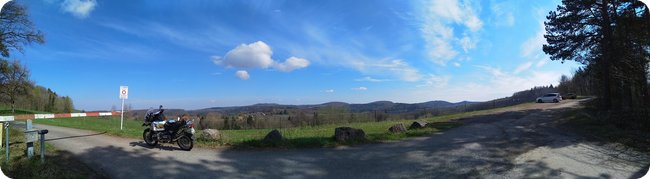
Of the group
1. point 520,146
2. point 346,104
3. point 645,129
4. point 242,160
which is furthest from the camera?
point 346,104

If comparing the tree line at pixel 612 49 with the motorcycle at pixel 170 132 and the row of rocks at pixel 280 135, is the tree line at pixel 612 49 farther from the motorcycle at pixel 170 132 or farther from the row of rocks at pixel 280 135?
the motorcycle at pixel 170 132

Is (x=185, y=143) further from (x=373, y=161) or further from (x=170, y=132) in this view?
(x=373, y=161)

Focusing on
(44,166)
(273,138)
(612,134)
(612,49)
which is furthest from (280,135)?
(612,49)

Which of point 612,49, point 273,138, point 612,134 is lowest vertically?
point 612,134

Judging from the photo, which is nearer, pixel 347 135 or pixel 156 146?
pixel 156 146

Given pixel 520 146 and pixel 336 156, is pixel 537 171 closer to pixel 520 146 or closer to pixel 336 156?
pixel 520 146

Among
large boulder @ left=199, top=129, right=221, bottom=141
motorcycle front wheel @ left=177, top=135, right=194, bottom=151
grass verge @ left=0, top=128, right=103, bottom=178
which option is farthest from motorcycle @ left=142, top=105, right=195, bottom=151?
grass verge @ left=0, top=128, right=103, bottom=178

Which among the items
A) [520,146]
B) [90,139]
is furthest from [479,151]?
[90,139]

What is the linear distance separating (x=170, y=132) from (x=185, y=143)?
0.75m

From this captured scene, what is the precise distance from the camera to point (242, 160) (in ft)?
25.6

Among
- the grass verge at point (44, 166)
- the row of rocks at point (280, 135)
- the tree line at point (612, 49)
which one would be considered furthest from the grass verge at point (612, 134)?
the grass verge at point (44, 166)

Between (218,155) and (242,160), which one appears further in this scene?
(218,155)

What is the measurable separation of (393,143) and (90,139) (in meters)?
9.40

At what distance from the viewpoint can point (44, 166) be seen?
21.5ft
